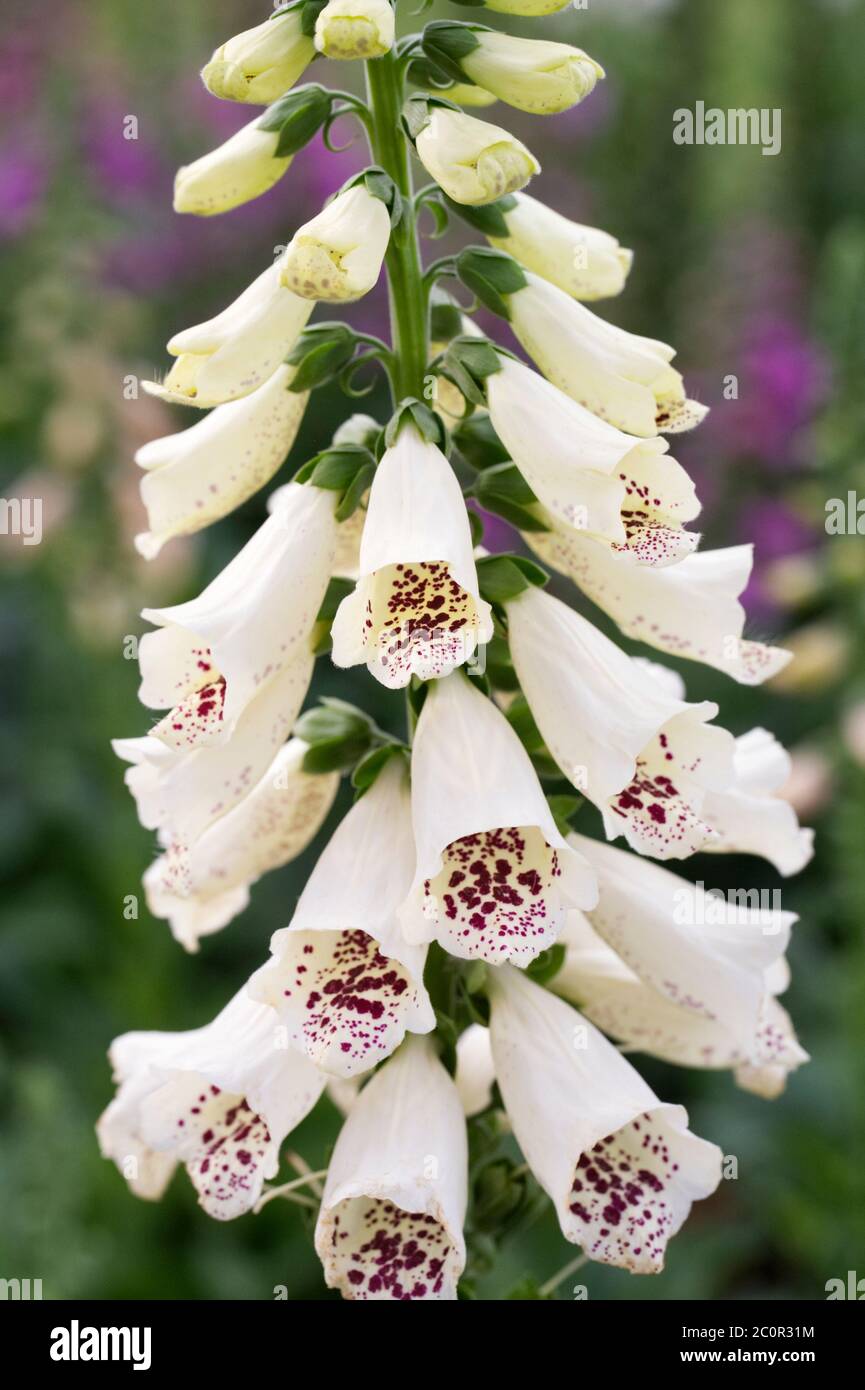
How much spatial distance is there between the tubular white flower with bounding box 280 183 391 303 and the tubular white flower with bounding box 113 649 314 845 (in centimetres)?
44

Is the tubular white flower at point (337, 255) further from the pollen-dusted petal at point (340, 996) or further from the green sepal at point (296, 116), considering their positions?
the pollen-dusted petal at point (340, 996)

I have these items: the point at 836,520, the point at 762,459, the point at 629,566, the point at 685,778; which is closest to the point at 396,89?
the point at 629,566

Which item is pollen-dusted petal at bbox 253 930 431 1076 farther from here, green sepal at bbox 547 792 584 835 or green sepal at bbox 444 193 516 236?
green sepal at bbox 444 193 516 236

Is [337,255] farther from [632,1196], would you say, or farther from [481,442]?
[632,1196]

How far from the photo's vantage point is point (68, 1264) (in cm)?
298

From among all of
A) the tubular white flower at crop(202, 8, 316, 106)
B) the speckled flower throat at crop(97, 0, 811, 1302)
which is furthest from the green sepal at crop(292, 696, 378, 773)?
the tubular white flower at crop(202, 8, 316, 106)

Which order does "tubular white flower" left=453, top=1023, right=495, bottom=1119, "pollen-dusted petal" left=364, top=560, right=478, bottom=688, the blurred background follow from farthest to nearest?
the blurred background
"tubular white flower" left=453, top=1023, right=495, bottom=1119
"pollen-dusted petal" left=364, top=560, right=478, bottom=688

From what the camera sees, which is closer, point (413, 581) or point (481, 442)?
point (413, 581)

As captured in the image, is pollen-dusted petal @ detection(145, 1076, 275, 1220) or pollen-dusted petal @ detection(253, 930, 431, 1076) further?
pollen-dusted petal @ detection(145, 1076, 275, 1220)

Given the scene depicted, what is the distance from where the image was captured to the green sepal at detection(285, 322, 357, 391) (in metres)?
1.78

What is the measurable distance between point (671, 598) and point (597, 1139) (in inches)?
25.7

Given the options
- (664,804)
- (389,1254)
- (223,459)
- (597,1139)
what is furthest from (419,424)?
(389,1254)

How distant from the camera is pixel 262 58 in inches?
66.5

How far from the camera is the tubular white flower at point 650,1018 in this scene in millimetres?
1916
